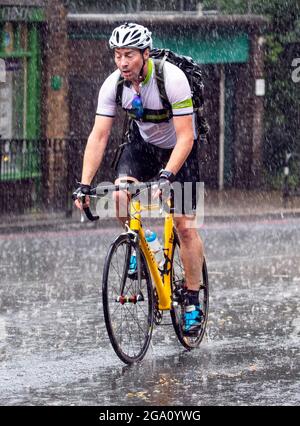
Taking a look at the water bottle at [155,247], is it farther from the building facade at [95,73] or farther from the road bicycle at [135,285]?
the building facade at [95,73]

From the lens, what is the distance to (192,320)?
8.95 meters

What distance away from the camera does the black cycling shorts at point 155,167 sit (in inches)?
337

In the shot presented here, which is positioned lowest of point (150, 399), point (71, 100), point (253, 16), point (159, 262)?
point (150, 399)

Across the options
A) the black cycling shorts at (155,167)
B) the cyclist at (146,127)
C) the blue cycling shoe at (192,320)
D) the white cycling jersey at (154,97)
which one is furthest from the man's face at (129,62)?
the blue cycling shoe at (192,320)

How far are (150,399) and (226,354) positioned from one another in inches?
58.2

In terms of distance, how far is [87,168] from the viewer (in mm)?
8320

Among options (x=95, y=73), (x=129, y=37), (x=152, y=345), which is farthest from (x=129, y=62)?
(x=95, y=73)

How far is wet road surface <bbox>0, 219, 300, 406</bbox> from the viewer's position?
7543 millimetres

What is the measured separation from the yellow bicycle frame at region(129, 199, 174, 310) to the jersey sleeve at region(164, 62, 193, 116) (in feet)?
2.02


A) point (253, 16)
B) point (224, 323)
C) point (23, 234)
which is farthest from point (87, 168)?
point (253, 16)

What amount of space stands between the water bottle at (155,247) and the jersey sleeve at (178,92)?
0.85 metres

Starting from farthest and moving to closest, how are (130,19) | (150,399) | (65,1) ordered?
1. (130,19)
2. (65,1)
3. (150,399)

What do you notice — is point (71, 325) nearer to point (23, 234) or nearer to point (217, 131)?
point (23, 234)

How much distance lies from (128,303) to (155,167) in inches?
34.1
